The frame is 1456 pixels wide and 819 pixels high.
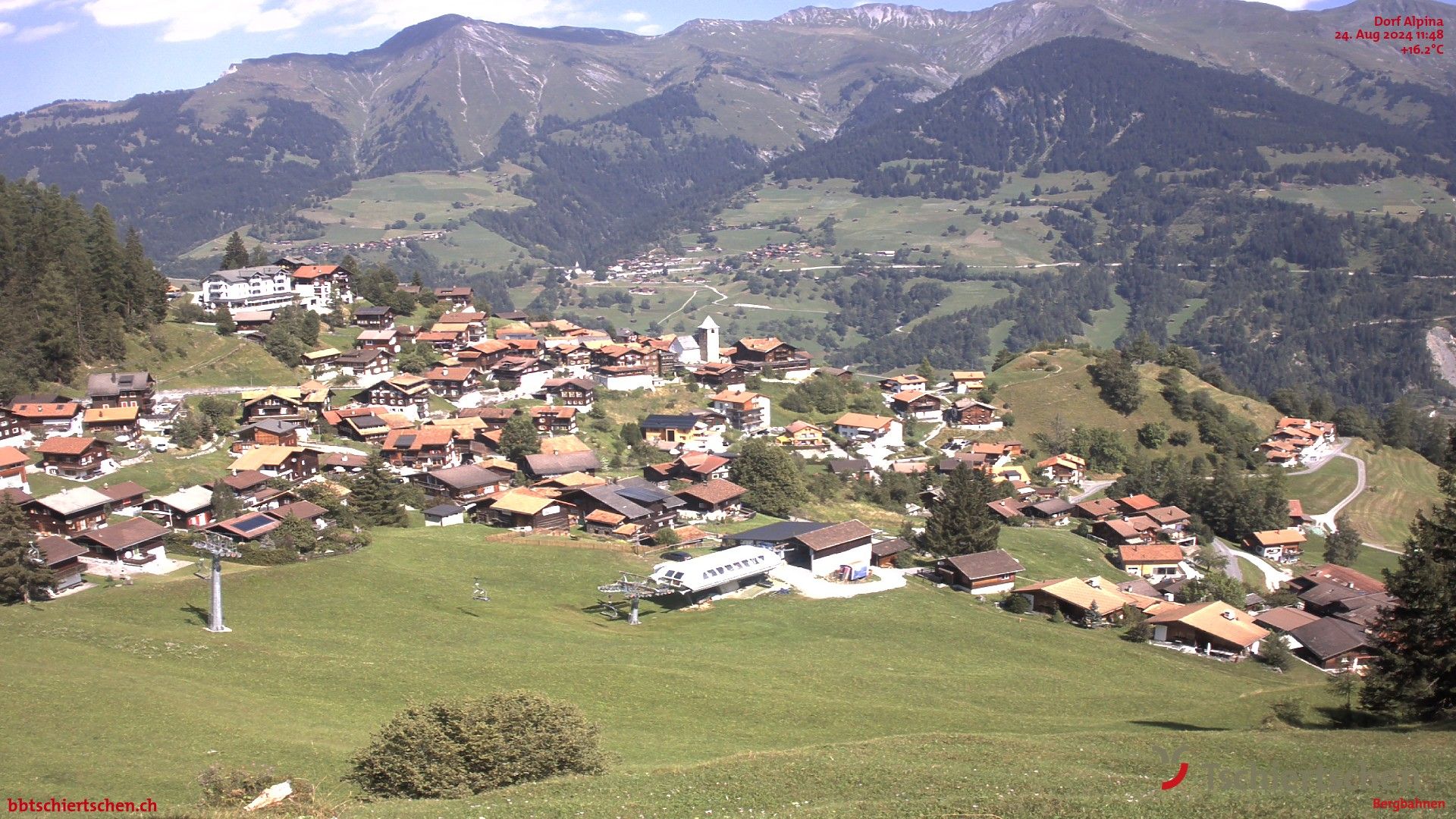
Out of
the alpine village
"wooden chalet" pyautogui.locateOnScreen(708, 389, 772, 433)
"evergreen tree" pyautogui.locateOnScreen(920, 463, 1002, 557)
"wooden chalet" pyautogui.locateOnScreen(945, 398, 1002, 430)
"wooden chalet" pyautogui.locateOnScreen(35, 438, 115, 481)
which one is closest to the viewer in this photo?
the alpine village

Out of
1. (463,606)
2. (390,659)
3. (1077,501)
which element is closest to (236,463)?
(463,606)

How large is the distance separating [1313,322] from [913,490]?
519 ft

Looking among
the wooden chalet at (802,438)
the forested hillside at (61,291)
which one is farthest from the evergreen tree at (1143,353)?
the forested hillside at (61,291)

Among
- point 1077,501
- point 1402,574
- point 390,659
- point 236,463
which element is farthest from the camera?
point 1077,501

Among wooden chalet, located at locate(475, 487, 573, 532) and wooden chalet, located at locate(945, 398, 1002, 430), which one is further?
wooden chalet, located at locate(945, 398, 1002, 430)

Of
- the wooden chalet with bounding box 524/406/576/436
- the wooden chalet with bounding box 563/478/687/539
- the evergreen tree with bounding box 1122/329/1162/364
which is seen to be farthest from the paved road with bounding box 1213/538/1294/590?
the wooden chalet with bounding box 524/406/576/436

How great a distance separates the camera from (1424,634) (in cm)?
2620

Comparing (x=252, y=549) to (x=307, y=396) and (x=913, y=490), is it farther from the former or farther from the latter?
(x=913, y=490)

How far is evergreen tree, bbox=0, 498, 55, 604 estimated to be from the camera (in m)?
33.3

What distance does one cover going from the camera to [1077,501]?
80500 mm

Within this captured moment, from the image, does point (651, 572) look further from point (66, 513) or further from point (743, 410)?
point (743, 410)

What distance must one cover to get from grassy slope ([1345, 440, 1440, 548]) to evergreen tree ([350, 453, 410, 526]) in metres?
70.6

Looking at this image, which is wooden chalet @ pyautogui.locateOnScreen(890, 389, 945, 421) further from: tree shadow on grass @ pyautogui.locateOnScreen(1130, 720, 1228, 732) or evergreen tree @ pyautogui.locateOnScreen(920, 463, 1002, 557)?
tree shadow on grass @ pyautogui.locateOnScreen(1130, 720, 1228, 732)

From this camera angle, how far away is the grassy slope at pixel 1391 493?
273 feet
